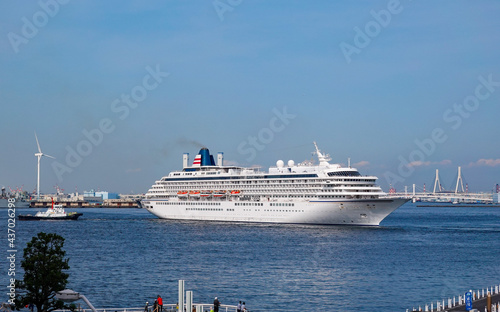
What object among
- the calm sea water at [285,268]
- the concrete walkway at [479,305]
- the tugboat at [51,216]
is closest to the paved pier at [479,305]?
the concrete walkway at [479,305]

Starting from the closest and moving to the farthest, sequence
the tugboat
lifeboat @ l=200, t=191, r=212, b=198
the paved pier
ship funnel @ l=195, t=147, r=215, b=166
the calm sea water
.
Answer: the paved pier, the calm sea water, lifeboat @ l=200, t=191, r=212, b=198, ship funnel @ l=195, t=147, r=215, b=166, the tugboat

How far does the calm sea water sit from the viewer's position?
3516 centimetres

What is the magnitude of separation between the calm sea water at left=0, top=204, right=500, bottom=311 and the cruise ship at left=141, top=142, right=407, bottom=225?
462 centimetres

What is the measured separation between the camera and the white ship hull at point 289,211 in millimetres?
78312

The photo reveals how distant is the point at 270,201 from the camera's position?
8894 centimetres

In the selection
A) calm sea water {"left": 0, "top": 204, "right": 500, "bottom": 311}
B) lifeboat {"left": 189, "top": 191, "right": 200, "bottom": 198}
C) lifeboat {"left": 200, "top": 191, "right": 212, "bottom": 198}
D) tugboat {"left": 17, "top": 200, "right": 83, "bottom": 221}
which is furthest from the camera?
tugboat {"left": 17, "top": 200, "right": 83, "bottom": 221}

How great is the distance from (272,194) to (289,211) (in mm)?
4889

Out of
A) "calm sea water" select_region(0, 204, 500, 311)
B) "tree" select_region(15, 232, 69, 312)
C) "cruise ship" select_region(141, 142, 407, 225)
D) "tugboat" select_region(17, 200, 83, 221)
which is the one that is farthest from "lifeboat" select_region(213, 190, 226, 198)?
"tree" select_region(15, 232, 69, 312)

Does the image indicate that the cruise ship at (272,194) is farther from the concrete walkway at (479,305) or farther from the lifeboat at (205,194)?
the concrete walkway at (479,305)

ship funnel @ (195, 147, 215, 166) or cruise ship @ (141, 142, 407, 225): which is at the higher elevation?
ship funnel @ (195, 147, 215, 166)

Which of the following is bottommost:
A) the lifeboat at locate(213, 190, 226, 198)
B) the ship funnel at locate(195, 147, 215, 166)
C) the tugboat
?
the tugboat

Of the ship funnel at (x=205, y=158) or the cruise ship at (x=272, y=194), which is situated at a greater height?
the ship funnel at (x=205, y=158)

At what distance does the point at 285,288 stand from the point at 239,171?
6173cm

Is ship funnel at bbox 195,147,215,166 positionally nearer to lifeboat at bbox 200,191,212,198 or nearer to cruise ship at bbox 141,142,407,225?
cruise ship at bbox 141,142,407,225
